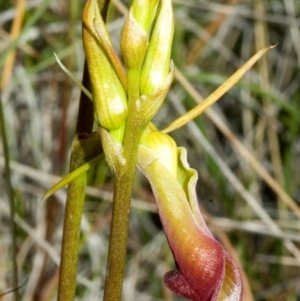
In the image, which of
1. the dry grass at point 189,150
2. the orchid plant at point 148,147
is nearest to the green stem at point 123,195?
the orchid plant at point 148,147

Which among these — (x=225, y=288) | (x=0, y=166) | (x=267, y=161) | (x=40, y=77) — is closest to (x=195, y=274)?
(x=225, y=288)

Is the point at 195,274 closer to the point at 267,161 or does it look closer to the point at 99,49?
the point at 99,49

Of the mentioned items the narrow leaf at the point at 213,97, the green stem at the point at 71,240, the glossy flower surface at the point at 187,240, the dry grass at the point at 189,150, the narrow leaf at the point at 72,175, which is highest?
the narrow leaf at the point at 213,97

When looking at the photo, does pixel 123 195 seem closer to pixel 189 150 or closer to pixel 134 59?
pixel 134 59

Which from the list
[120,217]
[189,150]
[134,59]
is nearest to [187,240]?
[120,217]

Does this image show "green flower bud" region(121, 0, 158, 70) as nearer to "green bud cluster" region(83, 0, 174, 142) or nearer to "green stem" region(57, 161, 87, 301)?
"green bud cluster" region(83, 0, 174, 142)

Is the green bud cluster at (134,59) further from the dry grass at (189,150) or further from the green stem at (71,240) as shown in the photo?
the dry grass at (189,150)
